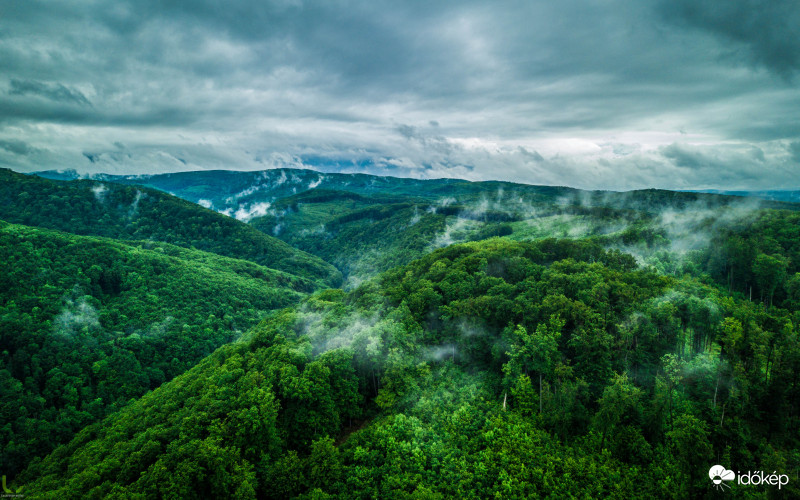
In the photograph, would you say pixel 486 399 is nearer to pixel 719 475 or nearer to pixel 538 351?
pixel 538 351

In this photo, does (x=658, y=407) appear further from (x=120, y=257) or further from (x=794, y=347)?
(x=120, y=257)

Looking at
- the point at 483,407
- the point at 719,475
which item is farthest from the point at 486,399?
the point at 719,475

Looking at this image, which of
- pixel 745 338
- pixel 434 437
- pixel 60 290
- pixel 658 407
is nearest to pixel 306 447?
pixel 434 437

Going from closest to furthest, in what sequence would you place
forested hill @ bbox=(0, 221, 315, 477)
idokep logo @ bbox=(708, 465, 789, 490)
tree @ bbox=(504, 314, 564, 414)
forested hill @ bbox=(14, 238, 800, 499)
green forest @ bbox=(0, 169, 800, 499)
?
1. idokep logo @ bbox=(708, 465, 789, 490)
2. forested hill @ bbox=(14, 238, 800, 499)
3. green forest @ bbox=(0, 169, 800, 499)
4. tree @ bbox=(504, 314, 564, 414)
5. forested hill @ bbox=(0, 221, 315, 477)

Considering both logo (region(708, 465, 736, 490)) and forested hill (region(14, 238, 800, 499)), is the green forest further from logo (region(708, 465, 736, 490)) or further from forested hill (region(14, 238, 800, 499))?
logo (region(708, 465, 736, 490))

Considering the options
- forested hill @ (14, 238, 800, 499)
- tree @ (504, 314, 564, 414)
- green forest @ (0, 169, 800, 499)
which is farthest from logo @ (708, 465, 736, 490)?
tree @ (504, 314, 564, 414)

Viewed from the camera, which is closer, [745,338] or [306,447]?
[306,447]

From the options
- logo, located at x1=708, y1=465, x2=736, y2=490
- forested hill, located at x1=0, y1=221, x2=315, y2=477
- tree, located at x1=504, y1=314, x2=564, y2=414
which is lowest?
forested hill, located at x1=0, y1=221, x2=315, y2=477

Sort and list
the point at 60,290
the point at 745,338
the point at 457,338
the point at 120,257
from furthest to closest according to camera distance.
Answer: the point at 120,257, the point at 60,290, the point at 457,338, the point at 745,338
